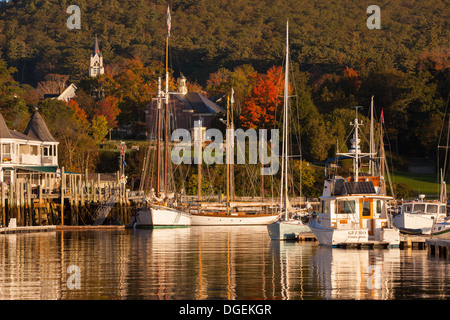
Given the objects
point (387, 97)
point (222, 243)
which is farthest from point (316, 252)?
point (387, 97)

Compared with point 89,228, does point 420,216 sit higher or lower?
higher

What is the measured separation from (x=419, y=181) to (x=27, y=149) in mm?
46199

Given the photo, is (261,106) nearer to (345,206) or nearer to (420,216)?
(420,216)

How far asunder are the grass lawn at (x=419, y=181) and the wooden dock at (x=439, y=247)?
50936 mm

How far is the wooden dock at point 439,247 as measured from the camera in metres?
39.0

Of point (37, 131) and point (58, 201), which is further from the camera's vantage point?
point (37, 131)

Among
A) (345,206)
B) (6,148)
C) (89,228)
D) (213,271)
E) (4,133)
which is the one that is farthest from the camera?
(6,148)

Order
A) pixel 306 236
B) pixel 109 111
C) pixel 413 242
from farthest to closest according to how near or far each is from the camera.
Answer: pixel 109 111, pixel 306 236, pixel 413 242

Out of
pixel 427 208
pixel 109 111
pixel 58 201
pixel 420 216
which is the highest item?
pixel 109 111

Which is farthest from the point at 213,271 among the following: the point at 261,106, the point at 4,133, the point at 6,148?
the point at 261,106

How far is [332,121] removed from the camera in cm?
10594

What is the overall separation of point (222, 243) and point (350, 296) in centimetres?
2433

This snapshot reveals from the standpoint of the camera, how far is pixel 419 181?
3910 inches
